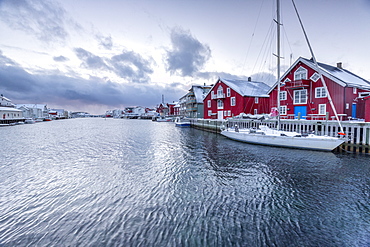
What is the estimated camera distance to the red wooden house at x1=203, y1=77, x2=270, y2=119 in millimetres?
39531

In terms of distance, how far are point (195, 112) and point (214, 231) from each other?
203 feet

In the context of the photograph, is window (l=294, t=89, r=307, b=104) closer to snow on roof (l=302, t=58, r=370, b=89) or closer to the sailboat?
snow on roof (l=302, t=58, r=370, b=89)

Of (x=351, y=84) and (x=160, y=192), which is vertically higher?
(x=351, y=84)

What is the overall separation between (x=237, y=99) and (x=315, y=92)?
1577cm

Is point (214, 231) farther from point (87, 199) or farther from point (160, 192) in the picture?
point (87, 199)

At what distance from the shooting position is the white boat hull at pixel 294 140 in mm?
16397

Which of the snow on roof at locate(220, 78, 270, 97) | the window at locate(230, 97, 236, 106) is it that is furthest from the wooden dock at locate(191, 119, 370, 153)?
the snow on roof at locate(220, 78, 270, 97)

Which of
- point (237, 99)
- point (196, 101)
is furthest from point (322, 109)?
point (196, 101)

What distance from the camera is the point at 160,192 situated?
8.82 meters

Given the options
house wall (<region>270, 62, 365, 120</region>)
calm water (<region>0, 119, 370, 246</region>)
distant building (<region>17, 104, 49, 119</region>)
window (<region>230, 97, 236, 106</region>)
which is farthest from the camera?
distant building (<region>17, 104, 49, 119</region>)

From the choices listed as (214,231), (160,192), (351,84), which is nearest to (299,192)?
(214,231)

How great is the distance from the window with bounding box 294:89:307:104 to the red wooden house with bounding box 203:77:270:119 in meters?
11.0

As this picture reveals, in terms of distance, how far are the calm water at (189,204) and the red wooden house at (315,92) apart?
14.7 metres

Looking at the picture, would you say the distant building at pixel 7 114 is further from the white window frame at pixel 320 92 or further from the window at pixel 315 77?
the white window frame at pixel 320 92
